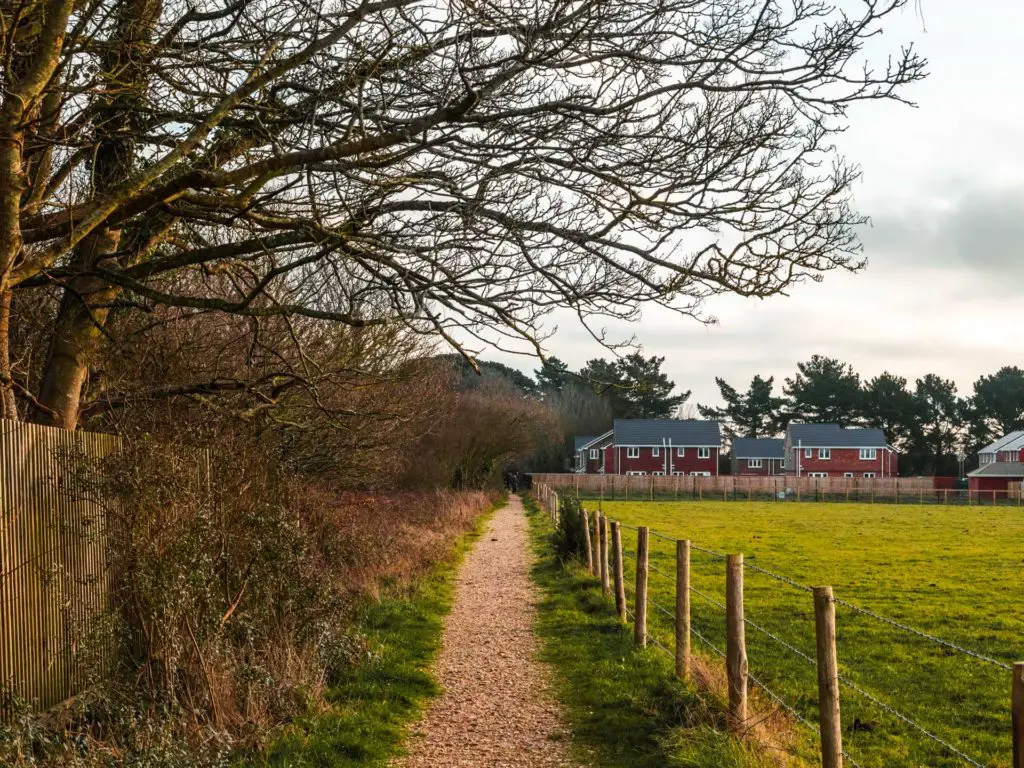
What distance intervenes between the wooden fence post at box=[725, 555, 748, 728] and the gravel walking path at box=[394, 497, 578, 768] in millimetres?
1300

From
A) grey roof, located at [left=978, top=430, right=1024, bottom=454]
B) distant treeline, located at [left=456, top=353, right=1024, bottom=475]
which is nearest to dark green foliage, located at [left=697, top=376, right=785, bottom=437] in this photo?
distant treeline, located at [left=456, top=353, right=1024, bottom=475]

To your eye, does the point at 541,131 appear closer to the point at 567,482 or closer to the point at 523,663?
the point at 523,663

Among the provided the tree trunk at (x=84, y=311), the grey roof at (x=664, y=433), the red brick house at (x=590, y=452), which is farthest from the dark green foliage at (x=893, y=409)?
the tree trunk at (x=84, y=311)

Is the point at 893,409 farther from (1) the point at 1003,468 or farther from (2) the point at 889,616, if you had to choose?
(2) the point at 889,616

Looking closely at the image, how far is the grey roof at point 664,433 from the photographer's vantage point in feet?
257

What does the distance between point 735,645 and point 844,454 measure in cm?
7805

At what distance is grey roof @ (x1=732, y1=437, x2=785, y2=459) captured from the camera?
87.1m

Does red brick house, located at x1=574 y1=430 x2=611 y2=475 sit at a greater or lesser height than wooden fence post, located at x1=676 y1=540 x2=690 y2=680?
greater

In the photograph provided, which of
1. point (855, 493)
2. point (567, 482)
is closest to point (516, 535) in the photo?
point (567, 482)

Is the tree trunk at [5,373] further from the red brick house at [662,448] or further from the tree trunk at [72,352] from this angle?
the red brick house at [662,448]

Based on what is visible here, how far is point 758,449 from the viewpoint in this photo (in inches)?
3440

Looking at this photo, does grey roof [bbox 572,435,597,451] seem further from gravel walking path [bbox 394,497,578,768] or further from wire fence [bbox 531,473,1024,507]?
gravel walking path [bbox 394,497,578,768]

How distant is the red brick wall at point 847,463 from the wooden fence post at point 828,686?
257 feet

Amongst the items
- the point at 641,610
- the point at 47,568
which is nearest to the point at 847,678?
the point at 641,610
